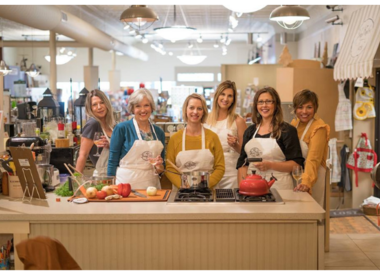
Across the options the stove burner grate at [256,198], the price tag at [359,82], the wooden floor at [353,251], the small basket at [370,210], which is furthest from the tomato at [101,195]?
the price tag at [359,82]

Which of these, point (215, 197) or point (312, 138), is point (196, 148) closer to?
point (215, 197)

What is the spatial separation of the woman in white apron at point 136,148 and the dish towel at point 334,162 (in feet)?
→ 15.1

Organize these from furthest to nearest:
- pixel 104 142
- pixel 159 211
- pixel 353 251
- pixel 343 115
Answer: pixel 343 115, pixel 353 251, pixel 104 142, pixel 159 211

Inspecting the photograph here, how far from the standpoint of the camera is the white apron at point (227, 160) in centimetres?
462

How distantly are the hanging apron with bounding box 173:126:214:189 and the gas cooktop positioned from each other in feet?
1.25

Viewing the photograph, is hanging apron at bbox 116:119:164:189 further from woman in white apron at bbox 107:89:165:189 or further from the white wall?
the white wall

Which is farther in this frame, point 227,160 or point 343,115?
point 343,115

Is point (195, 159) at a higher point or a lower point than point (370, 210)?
higher

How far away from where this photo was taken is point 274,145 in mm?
4199

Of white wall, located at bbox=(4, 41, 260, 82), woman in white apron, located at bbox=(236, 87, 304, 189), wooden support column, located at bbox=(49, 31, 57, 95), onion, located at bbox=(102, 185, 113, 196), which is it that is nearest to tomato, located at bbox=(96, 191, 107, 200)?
onion, located at bbox=(102, 185, 113, 196)

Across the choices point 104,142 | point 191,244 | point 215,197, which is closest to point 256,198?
point 215,197

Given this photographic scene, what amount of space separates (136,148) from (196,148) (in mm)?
461

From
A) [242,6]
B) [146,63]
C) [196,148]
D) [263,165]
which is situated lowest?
[263,165]
